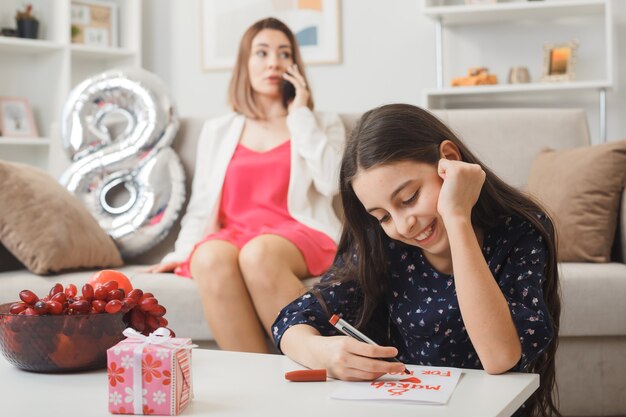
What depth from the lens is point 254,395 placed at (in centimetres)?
108

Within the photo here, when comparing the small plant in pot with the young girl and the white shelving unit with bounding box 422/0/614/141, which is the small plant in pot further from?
the young girl

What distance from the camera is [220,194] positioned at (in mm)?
2777

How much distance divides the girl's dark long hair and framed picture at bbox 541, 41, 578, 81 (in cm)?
285

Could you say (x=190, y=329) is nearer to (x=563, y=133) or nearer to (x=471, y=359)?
(x=471, y=359)

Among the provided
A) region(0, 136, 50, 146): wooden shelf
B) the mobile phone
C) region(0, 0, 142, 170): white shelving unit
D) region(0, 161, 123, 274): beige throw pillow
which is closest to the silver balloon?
region(0, 161, 123, 274): beige throw pillow

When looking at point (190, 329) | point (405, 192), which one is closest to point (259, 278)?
point (190, 329)

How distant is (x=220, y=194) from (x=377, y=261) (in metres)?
1.39

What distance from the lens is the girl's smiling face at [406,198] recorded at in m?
1.28

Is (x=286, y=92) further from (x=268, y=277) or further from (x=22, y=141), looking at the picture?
(x=22, y=141)

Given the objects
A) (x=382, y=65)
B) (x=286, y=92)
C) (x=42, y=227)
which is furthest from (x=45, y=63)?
(x=42, y=227)

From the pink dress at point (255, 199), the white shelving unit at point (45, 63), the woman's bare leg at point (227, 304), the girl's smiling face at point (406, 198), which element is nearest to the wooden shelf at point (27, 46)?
the white shelving unit at point (45, 63)

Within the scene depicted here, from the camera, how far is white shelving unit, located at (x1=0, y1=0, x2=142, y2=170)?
4.48 meters

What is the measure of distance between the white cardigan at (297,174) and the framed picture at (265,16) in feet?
5.78

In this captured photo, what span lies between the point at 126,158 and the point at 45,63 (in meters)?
1.96
